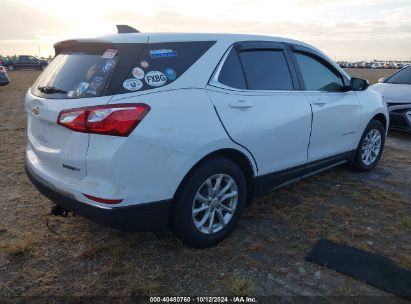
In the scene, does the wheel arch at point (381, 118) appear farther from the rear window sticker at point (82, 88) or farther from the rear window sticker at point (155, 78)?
the rear window sticker at point (82, 88)

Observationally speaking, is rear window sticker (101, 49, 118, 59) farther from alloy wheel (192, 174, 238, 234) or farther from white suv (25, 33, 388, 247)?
alloy wheel (192, 174, 238, 234)

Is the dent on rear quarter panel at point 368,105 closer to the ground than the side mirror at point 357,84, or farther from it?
closer to the ground

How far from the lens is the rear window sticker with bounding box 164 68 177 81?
118 inches

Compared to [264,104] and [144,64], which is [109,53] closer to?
[144,64]

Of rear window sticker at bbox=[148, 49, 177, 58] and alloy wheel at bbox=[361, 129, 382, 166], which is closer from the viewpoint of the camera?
rear window sticker at bbox=[148, 49, 177, 58]

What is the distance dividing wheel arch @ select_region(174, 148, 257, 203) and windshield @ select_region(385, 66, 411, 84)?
666 centimetres

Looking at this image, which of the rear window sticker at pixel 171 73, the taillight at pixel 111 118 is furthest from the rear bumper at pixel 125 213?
the rear window sticker at pixel 171 73

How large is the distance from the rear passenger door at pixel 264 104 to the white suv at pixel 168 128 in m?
0.01

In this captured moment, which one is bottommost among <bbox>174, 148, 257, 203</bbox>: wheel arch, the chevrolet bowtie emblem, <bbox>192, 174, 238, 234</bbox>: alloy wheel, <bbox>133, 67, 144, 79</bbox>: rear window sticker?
<bbox>192, 174, 238, 234</bbox>: alloy wheel

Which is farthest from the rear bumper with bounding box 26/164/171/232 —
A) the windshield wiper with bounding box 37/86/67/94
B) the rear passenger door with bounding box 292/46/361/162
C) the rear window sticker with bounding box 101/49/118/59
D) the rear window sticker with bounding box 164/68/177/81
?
the rear passenger door with bounding box 292/46/361/162

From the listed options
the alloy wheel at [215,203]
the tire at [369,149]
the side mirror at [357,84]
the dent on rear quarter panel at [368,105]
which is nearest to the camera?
the alloy wheel at [215,203]

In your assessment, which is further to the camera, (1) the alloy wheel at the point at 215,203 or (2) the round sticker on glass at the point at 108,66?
(1) the alloy wheel at the point at 215,203

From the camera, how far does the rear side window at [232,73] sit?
3350mm

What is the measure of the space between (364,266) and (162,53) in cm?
230
